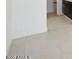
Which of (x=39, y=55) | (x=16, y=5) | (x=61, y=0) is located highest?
(x=61, y=0)

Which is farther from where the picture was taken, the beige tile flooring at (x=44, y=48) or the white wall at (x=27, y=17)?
the white wall at (x=27, y=17)

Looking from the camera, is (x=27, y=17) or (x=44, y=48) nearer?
(x=44, y=48)

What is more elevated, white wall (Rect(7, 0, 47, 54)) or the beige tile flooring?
white wall (Rect(7, 0, 47, 54))

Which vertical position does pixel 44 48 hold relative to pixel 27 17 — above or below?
below

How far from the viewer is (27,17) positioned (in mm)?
3705

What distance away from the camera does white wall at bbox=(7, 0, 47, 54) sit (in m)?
3.39

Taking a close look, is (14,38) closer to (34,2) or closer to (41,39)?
(41,39)

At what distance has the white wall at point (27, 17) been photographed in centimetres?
339

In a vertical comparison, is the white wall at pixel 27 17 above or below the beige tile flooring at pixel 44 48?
above

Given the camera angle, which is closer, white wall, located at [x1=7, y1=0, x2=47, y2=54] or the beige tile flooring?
the beige tile flooring

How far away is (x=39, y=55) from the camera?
2.43 m

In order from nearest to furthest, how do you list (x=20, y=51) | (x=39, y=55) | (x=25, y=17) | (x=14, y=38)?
(x=39, y=55), (x=20, y=51), (x=14, y=38), (x=25, y=17)

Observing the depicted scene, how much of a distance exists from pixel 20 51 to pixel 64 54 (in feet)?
2.52
